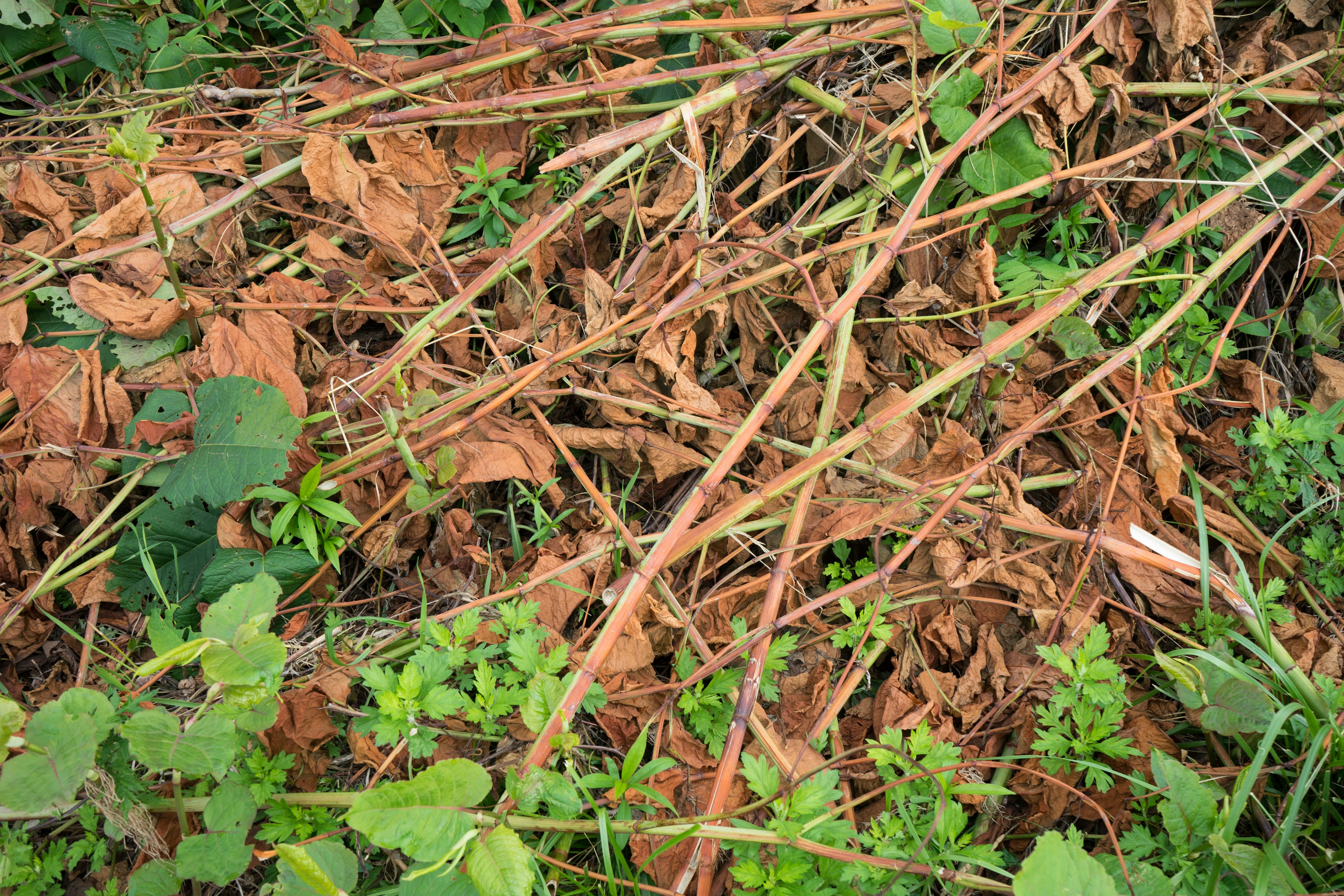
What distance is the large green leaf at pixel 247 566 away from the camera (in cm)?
181

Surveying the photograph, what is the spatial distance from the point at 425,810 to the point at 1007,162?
199 centimetres

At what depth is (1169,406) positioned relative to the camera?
1995 millimetres

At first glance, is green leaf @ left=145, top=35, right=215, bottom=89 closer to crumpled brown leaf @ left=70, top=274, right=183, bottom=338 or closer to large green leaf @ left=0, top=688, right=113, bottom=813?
crumpled brown leaf @ left=70, top=274, right=183, bottom=338

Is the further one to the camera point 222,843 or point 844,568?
point 844,568

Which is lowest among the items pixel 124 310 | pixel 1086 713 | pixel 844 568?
pixel 1086 713

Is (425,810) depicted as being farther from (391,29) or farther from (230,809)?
(391,29)

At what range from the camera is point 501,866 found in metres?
1.21

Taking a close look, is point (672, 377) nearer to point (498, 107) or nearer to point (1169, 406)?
point (498, 107)

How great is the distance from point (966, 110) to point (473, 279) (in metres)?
1.36

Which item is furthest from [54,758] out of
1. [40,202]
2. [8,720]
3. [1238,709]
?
[1238,709]

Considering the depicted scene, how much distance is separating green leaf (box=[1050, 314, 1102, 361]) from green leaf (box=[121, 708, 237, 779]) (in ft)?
6.53

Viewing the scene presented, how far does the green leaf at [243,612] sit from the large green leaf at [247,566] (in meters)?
0.33

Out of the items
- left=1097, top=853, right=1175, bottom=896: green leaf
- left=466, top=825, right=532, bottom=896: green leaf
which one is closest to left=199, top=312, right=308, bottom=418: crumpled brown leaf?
left=466, top=825, right=532, bottom=896: green leaf

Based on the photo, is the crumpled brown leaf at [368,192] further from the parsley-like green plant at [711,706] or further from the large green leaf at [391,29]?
the parsley-like green plant at [711,706]
